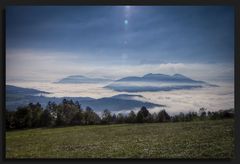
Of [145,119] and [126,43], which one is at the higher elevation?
[126,43]

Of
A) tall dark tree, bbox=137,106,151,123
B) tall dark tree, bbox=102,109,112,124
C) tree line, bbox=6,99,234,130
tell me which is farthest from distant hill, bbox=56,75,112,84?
tall dark tree, bbox=137,106,151,123

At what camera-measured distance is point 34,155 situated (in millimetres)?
6594

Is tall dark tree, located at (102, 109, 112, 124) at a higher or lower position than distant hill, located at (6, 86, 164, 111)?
lower

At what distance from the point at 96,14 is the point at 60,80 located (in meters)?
0.85

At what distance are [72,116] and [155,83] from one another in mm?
1019

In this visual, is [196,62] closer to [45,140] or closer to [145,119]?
[145,119]

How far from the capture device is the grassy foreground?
6.56 m

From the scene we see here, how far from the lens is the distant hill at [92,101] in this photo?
656 cm

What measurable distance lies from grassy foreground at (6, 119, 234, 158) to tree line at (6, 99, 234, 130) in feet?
0.20

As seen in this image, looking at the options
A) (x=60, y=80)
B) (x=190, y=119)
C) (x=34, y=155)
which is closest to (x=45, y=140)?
(x=34, y=155)

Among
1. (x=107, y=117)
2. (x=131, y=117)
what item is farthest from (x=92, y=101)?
(x=131, y=117)

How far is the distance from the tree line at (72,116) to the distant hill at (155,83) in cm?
26

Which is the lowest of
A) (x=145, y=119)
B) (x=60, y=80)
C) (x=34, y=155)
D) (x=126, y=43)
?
(x=34, y=155)

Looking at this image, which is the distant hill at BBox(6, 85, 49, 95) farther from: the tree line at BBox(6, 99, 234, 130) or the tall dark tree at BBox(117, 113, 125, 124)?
the tall dark tree at BBox(117, 113, 125, 124)
